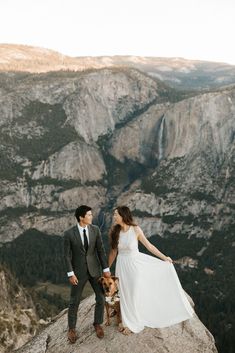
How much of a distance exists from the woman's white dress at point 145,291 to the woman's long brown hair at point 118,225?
23cm

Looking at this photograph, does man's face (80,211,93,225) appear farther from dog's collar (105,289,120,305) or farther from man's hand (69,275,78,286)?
dog's collar (105,289,120,305)

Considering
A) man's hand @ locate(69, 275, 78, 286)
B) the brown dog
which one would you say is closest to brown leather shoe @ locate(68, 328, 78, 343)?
the brown dog

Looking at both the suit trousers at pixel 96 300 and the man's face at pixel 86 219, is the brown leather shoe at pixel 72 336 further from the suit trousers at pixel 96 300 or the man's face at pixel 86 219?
the man's face at pixel 86 219

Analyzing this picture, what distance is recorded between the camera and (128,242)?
23859 mm

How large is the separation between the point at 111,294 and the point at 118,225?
10.4ft

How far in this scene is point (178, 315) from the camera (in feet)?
79.0

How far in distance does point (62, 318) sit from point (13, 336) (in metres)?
116

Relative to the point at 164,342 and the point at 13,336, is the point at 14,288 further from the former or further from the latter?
the point at 164,342

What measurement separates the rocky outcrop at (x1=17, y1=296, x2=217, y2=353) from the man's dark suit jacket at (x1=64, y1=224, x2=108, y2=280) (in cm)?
297

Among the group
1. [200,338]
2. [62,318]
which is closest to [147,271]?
[200,338]

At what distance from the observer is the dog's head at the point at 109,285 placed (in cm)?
2330

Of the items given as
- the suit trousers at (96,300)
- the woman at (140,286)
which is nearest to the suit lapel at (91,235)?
the woman at (140,286)

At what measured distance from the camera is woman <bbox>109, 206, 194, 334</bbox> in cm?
2366

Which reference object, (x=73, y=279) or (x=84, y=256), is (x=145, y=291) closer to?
(x=84, y=256)
